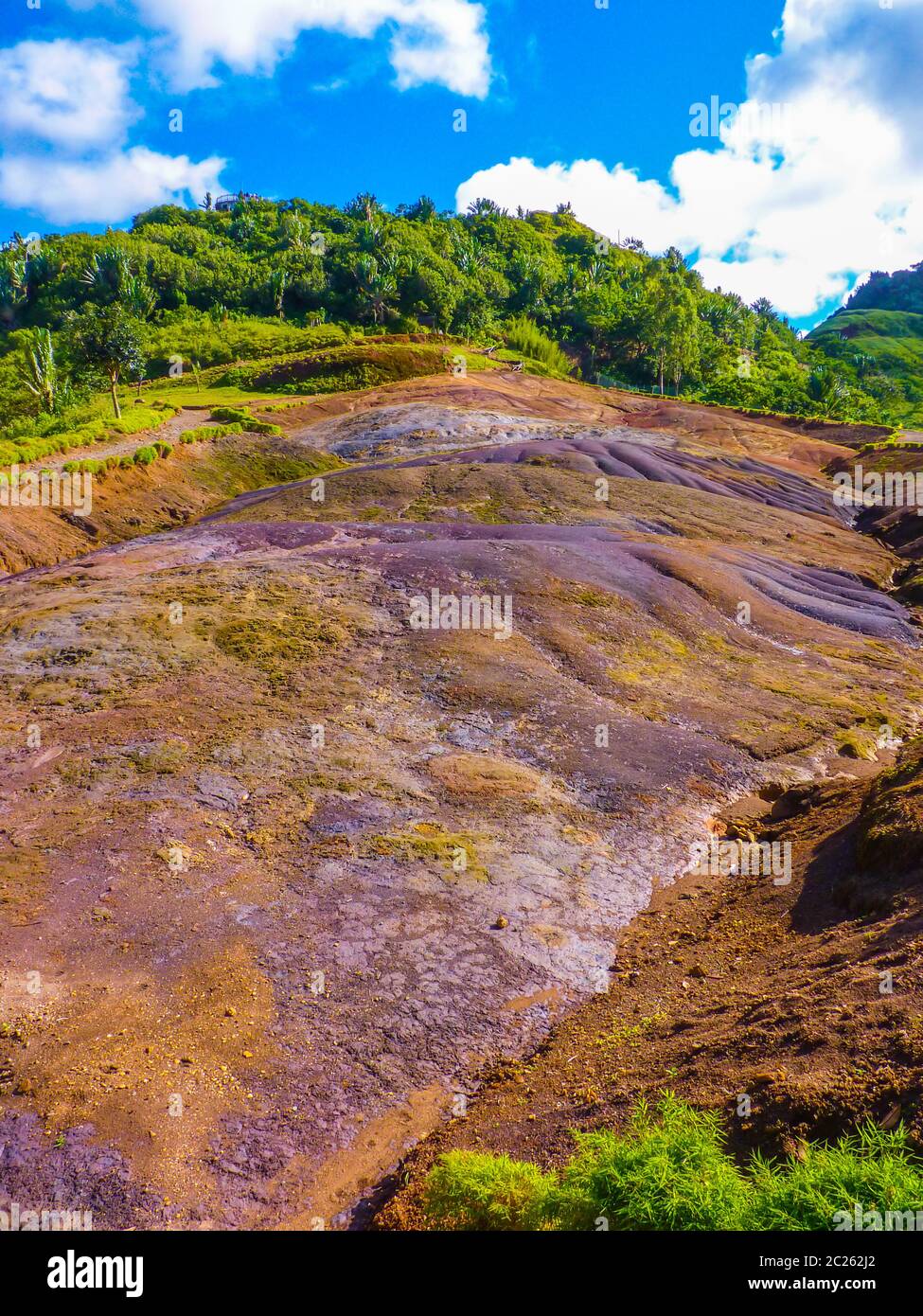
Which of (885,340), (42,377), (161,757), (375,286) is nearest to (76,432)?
(42,377)

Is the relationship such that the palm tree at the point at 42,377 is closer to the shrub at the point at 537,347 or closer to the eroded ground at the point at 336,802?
the eroded ground at the point at 336,802

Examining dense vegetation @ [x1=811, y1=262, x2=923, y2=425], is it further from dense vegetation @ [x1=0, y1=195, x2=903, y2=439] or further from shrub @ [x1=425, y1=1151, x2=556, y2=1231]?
shrub @ [x1=425, y1=1151, x2=556, y2=1231]

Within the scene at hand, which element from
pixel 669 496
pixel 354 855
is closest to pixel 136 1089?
pixel 354 855

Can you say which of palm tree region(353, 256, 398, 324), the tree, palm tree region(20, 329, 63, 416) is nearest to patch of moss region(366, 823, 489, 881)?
the tree

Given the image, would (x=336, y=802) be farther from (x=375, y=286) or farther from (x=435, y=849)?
(x=375, y=286)
